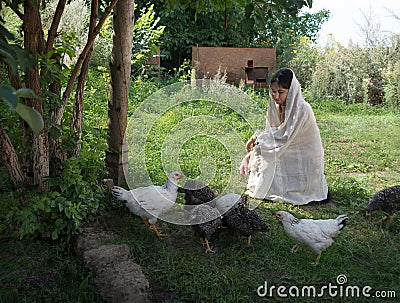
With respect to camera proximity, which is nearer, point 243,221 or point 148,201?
point 243,221

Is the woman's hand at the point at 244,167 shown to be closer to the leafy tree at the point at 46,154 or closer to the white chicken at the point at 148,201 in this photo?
the white chicken at the point at 148,201

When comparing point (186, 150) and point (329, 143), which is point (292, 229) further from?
point (329, 143)

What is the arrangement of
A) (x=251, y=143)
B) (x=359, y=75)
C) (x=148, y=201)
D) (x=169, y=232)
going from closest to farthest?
(x=148, y=201) < (x=169, y=232) < (x=251, y=143) < (x=359, y=75)

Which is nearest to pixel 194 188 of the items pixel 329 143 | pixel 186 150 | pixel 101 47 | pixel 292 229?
pixel 292 229

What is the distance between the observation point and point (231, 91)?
16.6ft

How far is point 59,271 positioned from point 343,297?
1.89 meters

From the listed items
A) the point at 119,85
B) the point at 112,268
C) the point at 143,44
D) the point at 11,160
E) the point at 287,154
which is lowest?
the point at 112,268

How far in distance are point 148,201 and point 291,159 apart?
1.94 m

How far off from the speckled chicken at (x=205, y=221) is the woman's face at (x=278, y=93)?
1.78 meters

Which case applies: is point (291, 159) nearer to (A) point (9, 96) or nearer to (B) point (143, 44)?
(A) point (9, 96)

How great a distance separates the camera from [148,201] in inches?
153

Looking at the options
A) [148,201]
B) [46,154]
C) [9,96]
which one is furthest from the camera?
[148,201]

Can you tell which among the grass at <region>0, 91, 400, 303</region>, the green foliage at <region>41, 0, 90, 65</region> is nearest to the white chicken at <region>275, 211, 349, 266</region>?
the grass at <region>0, 91, 400, 303</region>

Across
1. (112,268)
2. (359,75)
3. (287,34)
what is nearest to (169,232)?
(112,268)
